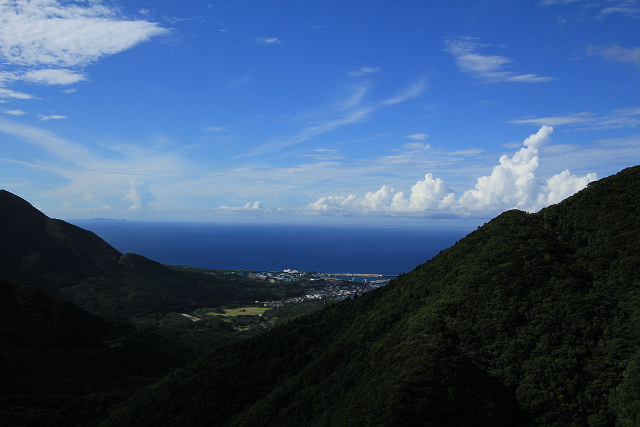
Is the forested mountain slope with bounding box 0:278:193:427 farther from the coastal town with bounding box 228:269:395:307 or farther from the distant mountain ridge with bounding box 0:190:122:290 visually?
the coastal town with bounding box 228:269:395:307

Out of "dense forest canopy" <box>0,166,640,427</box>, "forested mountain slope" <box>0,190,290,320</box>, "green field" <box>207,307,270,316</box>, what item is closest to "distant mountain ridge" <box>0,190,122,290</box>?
"forested mountain slope" <box>0,190,290,320</box>

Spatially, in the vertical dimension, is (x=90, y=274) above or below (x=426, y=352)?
below

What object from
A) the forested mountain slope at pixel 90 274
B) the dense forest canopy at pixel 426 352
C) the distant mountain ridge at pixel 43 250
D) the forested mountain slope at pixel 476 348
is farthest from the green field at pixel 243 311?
the forested mountain slope at pixel 476 348

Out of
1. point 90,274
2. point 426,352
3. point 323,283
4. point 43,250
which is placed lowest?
point 323,283

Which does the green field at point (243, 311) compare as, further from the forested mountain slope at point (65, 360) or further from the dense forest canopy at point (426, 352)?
the dense forest canopy at point (426, 352)

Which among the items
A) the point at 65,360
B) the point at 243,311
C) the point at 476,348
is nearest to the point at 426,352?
→ the point at 476,348

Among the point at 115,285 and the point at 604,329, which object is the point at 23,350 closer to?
the point at 604,329

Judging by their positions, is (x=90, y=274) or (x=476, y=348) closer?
(x=476, y=348)

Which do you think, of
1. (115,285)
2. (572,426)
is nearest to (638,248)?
(572,426)

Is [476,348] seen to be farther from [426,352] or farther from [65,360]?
[65,360]
